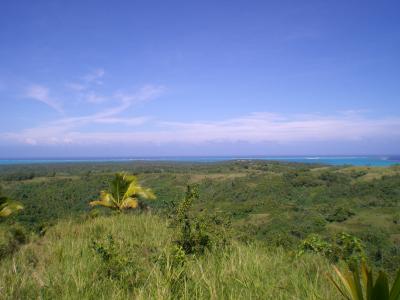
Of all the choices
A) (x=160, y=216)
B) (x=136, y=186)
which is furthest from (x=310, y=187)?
(x=160, y=216)

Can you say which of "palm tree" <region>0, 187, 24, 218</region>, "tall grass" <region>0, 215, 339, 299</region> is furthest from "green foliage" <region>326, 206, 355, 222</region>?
"tall grass" <region>0, 215, 339, 299</region>

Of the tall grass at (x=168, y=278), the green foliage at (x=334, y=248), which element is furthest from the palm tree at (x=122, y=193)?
the green foliage at (x=334, y=248)

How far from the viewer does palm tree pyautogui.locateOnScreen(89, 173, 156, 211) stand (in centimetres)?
1224

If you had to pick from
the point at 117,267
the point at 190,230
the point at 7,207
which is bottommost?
the point at 7,207

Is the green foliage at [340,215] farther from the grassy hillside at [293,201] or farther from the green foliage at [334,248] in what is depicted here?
the green foliage at [334,248]

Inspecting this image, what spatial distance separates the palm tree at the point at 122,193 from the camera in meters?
12.2

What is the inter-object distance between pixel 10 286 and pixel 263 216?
118 ft

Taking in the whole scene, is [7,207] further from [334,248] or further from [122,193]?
[334,248]

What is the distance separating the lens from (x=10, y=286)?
316 cm

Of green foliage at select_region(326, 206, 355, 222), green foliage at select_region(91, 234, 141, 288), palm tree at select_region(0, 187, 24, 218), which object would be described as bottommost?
green foliage at select_region(326, 206, 355, 222)

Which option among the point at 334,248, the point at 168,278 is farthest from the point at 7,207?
the point at 334,248

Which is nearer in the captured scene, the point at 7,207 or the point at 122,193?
the point at 7,207

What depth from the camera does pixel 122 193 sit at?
12492 mm

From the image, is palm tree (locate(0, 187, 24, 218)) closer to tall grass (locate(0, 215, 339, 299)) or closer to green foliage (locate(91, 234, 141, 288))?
tall grass (locate(0, 215, 339, 299))
